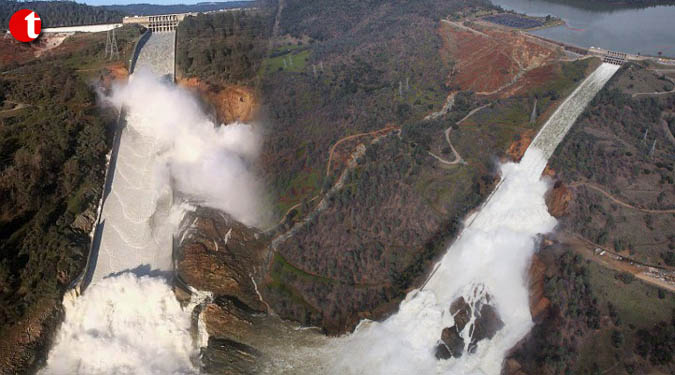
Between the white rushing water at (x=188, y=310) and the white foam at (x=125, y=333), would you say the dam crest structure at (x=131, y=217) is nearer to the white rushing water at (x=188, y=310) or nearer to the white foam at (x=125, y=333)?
the white rushing water at (x=188, y=310)

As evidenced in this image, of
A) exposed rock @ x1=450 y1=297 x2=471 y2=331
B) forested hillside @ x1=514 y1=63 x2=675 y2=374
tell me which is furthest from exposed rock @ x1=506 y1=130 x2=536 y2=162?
exposed rock @ x1=450 y1=297 x2=471 y2=331

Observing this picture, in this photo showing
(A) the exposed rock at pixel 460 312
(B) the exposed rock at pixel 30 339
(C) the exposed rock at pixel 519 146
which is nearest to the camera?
(B) the exposed rock at pixel 30 339

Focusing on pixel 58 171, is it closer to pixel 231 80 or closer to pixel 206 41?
pixel 231 80

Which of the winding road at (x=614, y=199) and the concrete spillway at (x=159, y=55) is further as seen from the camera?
the concrete spillway at (x=159, y=55)

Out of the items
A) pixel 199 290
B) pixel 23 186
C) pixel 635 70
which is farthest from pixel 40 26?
pixel 635 70

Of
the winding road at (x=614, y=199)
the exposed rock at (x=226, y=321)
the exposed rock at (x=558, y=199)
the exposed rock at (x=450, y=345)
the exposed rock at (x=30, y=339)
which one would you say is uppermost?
the winding road at (x=614, y=199)

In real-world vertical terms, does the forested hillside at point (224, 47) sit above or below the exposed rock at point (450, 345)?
above

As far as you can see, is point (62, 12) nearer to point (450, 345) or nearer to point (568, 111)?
point (568, 111)

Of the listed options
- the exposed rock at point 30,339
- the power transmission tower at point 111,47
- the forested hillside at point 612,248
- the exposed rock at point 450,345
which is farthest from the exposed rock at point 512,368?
the power transmission tower at point 111,47
